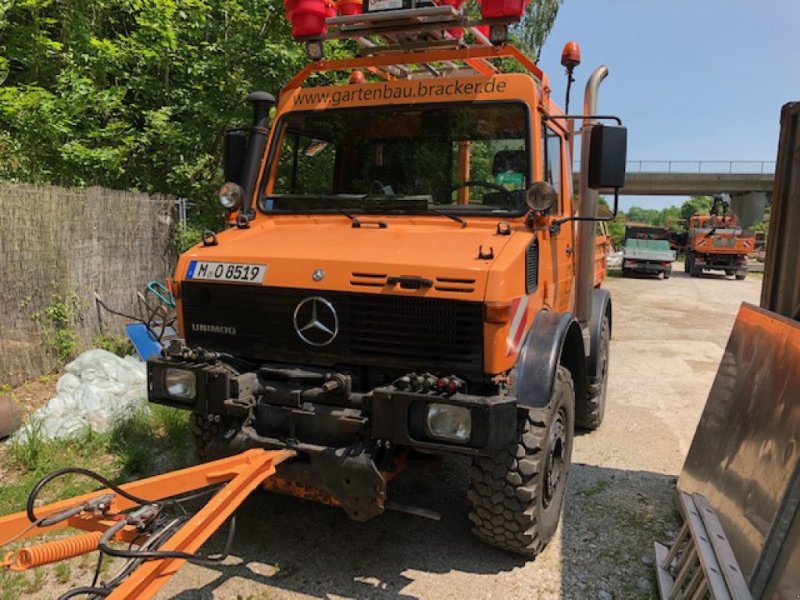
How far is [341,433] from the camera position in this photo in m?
3.02

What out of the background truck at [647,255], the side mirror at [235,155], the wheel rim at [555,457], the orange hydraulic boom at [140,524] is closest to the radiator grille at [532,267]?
the wheel rim at [555,457]

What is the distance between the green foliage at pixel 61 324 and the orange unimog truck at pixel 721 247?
22731 millimetres

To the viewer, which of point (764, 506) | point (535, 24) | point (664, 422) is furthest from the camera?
point (535, 24)

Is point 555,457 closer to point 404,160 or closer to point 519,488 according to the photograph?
point 519,488

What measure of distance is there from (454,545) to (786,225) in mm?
2870

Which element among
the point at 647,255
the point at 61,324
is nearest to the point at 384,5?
the point at 61,324

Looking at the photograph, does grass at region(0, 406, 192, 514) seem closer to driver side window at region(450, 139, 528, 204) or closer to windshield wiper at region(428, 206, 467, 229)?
windshield wiper at region(428, 206, 467, 229)

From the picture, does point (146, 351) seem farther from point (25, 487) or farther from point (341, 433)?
point (341, 433)

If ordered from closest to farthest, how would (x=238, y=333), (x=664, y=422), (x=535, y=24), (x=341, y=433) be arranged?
(x=341, y=433) → (x=238, y=333) → (x=664, y=422) → (x=535, y=24)

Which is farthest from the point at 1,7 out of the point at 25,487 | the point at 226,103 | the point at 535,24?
the point at 535,24

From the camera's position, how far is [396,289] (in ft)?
9.75

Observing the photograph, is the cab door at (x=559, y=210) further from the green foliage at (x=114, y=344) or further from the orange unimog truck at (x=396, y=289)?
the green foliage at (x=114, y=344)

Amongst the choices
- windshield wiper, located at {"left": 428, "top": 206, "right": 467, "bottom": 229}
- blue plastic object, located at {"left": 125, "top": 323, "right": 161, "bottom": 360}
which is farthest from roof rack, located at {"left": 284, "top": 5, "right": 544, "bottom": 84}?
blue plastic object, located at {"left": 125, "top": 323, "right": 161, "bottom": 360}

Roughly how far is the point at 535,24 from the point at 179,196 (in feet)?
56.8
